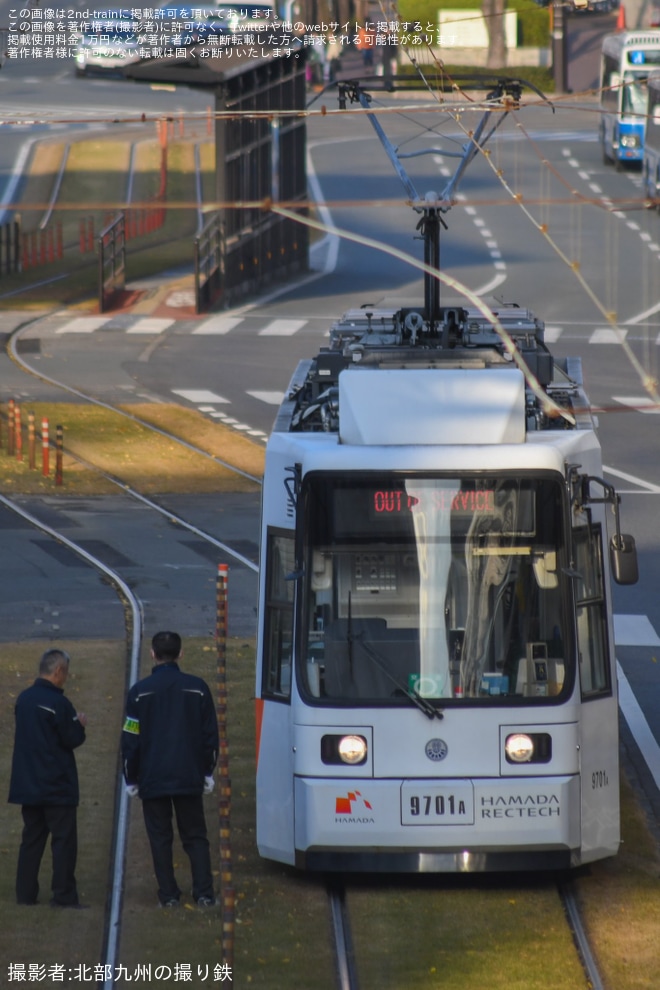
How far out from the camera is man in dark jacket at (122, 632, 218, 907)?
9688mm

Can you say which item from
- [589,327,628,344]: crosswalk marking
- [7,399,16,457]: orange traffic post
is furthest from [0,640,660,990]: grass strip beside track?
[589,327,628,344]: crosswalk marking

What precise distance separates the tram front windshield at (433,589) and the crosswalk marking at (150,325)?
28185mm

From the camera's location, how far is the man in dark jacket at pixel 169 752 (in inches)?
381

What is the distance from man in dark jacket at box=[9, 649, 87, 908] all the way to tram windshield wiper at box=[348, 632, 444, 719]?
1.58 meters

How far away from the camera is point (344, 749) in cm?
998

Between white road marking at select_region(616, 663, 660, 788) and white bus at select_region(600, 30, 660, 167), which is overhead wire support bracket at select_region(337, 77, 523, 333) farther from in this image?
white bus at select_region(600, 30, 660, 167)

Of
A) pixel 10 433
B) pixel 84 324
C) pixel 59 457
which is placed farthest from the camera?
pixel 84 324

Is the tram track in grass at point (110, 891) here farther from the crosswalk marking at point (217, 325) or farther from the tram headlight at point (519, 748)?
the crosswalk marking at point (217, 325)

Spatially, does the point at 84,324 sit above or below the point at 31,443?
below

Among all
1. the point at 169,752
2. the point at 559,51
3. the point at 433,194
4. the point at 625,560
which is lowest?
the point at 169,752

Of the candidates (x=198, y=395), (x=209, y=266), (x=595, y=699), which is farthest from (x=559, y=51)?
(x=595, y=699)

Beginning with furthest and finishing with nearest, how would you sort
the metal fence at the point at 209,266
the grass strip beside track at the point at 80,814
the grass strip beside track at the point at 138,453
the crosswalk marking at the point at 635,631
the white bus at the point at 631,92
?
the white bus at the point at 631,92 < the metal fence at the point at 209,266 < the grass strip beside track at the point at 138,453 < the crosswalk marking at the point at 635,631 < the grass strip beside track at the point at 80,814

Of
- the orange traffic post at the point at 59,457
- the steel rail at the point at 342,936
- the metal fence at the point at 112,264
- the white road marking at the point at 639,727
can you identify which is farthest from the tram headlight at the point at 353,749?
the metal fence at the point at 112,264

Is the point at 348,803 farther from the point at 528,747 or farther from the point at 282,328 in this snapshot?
the point at 282,328
